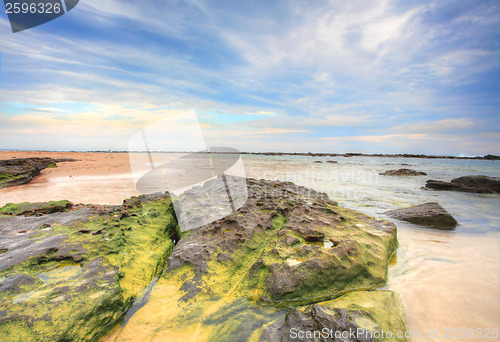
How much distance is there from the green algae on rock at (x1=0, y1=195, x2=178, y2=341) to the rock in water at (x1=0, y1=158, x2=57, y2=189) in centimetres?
810

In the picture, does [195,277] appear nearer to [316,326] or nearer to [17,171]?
[316,326]

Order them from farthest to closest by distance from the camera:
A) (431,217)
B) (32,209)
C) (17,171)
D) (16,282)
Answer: (17,171) < (431,217) < (32,209) < (16,282)

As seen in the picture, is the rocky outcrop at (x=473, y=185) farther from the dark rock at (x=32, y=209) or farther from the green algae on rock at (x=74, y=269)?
the dark rock at (x=32, y=209)

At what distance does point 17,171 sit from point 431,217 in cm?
1451

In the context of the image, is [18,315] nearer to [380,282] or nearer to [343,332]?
[343,332]

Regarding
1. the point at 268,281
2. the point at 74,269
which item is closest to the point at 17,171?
the point at 74,269

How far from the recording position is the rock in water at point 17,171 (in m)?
8.86

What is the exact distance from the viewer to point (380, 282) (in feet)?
8.98

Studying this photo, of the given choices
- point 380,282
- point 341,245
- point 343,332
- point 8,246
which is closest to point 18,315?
point 8,246

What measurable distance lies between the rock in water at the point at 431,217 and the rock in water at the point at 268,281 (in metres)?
2.11

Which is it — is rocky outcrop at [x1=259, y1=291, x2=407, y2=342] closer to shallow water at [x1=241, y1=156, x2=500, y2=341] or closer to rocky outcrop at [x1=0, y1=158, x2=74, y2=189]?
shallow water at [x1=241, y1=156, x2=500, y2=341]

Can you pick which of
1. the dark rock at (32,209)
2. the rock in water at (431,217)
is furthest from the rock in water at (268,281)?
the dark rock at (32,209)

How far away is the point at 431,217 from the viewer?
5105mm

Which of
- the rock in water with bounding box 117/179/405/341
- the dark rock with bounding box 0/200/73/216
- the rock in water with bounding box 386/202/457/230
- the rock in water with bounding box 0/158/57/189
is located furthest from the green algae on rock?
the rock in water with bounding box 0/158/57/189
